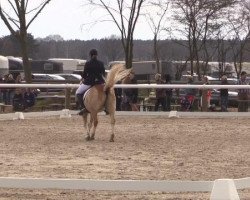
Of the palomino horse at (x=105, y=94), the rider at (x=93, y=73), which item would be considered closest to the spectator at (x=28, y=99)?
the rider at (x=93, y=73)

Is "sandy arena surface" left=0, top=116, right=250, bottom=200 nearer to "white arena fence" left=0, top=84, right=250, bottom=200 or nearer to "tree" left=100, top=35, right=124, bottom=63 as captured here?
"white arena fence" left=0, top=84, right=250, bottom=200

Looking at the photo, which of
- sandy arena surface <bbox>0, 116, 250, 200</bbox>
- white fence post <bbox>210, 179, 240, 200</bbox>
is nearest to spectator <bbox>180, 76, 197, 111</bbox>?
sandy arena surface <bbox>0, 116, 250, 200</bbox>

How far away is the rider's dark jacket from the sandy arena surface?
4.36 ft

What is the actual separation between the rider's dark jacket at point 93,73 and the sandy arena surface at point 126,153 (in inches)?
52.3

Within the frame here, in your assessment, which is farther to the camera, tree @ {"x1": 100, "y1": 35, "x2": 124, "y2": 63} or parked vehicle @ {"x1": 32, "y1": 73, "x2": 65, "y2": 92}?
tree @ {"x1": 100, "y1": 35, "x2": 124, "y2": 63}

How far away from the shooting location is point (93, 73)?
14031 millimetres

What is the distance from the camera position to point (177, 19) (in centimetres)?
3866

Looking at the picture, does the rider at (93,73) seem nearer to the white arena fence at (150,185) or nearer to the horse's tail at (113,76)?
the horse's tail at (113,76)

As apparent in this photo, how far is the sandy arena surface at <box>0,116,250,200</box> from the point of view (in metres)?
9.19

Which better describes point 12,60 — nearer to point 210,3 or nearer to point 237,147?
point 210,3

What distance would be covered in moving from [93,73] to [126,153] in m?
2.60

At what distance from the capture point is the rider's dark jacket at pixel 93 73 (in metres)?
14.0

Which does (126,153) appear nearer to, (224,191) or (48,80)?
(224,191)

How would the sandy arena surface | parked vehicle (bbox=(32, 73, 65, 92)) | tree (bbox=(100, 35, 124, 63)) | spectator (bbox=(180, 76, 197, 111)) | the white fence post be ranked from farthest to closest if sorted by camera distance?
tree (bbox=(100, 35, 124, 63)) → parked vehicle (bbox=(32, 73, 65, 92)) → spectator (bbox=(180, 76, 197, 111)) → the sandy arena surface → the white fence post
